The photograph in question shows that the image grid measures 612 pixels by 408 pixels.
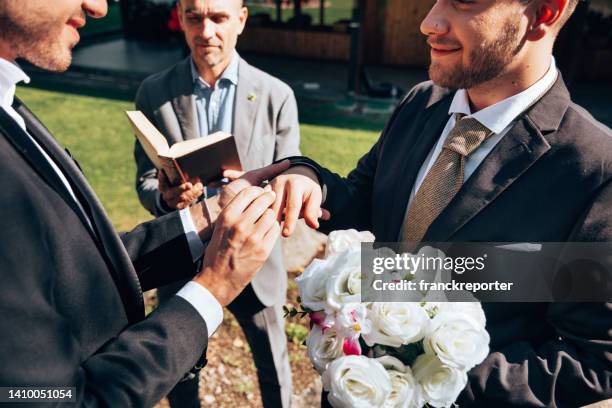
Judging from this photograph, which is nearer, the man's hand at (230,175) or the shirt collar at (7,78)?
the shirt collar at (7,78)

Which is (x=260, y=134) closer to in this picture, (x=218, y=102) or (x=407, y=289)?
(x=218, y=102)

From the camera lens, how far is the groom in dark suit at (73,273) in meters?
1.43

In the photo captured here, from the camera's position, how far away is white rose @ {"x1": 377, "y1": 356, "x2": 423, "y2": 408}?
4.99ft

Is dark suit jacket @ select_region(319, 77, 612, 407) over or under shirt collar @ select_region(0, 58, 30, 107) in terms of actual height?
under

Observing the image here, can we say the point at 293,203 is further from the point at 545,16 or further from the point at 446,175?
the point at 545,16

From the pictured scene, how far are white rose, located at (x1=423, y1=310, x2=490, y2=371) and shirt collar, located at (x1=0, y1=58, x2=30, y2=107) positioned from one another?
60.9 inches

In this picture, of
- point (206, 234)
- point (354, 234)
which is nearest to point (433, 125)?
point (354, 234)

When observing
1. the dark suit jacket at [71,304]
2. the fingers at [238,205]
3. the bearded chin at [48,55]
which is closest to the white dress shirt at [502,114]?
the fingers at [238,205]

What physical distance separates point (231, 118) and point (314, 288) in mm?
2133

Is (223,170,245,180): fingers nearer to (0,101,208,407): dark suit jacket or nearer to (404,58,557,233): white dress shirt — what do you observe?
(0,101,208,407): dark suit jacket

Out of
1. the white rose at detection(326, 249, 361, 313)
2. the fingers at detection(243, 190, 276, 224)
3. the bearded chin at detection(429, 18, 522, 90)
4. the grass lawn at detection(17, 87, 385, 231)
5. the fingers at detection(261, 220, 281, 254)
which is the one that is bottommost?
the grass lawn at detection(17, 87, 385, 231)

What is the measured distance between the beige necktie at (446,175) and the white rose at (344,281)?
0.50 metres

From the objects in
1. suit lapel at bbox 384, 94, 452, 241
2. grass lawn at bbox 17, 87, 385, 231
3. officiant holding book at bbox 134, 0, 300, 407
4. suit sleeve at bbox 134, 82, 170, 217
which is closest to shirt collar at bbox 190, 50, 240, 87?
officiant holding book at bbox 134, 0, 300, 407

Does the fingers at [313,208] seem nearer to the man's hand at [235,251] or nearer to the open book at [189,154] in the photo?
the man's hand at [235,251]
